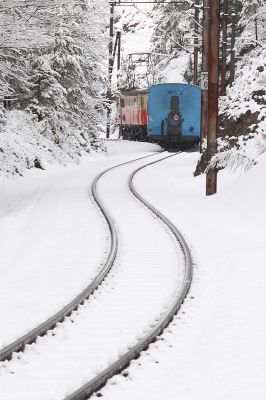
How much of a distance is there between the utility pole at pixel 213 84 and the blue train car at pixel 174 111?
53.2ft

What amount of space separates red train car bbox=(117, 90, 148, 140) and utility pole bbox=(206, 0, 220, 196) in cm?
2229

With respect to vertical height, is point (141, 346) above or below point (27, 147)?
below

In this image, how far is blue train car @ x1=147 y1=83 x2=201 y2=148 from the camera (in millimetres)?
33094

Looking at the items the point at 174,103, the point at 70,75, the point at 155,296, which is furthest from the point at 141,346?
the point at 174,103

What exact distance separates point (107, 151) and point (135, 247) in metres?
24.6

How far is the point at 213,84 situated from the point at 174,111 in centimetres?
1666

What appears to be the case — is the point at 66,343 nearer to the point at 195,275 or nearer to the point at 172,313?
the point at 172,313

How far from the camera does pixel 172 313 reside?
7160mm

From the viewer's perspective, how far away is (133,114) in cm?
4153

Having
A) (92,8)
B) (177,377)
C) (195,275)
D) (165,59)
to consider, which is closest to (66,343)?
(177,377)

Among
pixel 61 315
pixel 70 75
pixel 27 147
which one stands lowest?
pixel 61 315

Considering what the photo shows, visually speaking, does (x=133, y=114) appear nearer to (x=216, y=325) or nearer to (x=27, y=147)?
(x=27, y=147)

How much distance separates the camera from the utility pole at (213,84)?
1659cm

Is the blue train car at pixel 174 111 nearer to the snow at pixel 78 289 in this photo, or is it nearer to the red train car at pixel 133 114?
the red train car at pixel 133 114
